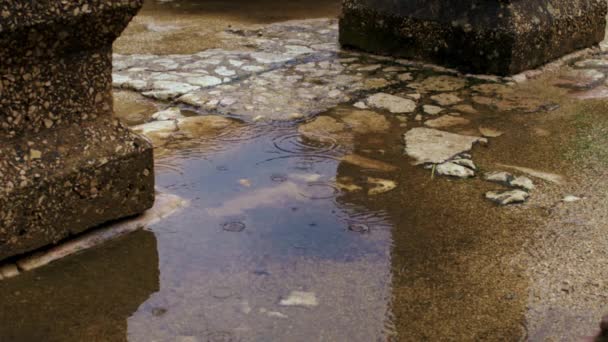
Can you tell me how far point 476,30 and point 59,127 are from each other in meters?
2.68

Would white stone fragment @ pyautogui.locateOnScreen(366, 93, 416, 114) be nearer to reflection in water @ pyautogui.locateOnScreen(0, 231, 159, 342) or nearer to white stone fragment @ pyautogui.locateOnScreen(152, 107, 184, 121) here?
white stone fragment @ pyautogui.locateOnScreen(152, 107, 184, 121)

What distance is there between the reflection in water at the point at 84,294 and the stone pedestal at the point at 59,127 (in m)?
0.11

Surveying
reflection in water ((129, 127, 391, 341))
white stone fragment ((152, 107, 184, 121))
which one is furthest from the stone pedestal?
white stone fragment ((152, 107, 184, 121))

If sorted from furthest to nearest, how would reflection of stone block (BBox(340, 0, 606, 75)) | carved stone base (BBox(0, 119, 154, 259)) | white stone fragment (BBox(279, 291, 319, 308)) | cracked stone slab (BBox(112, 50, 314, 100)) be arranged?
reflection of stone block (BBox(340, 0, 606, 75))
cracked stone slab (BBox(112, 50, 314, 100))
carved stone base (BBox(0, 119, 154, 259))
white stone fragment (BBox(279, 291, 319, 308))

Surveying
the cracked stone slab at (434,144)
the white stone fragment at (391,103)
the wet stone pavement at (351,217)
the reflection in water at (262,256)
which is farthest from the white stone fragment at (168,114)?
the cracked stone slab at (434,144)

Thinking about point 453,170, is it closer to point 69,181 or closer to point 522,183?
point 522,183

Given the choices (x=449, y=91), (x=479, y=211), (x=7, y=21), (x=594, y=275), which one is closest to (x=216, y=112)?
(x=449, y=91)

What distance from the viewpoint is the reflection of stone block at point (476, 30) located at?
445 cm

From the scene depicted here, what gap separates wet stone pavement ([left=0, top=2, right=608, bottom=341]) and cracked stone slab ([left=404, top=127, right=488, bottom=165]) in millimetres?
11

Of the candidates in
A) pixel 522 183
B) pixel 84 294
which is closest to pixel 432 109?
pixel 522 183

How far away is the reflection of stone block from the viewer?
14.6 ft

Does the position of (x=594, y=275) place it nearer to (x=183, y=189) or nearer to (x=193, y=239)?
(x=193, y=239)

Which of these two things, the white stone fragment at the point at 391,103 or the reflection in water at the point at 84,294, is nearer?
the reflection in water at the point at 84,294

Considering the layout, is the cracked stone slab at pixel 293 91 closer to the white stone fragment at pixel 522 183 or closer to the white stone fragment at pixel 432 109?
the white stone fragment at pixel 432 109
